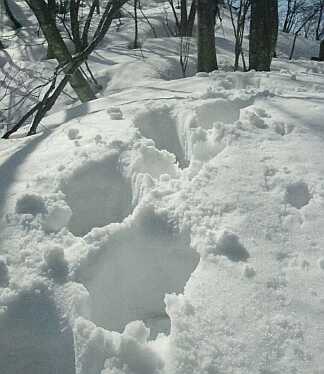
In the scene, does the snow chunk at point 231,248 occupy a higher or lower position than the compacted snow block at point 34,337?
higher

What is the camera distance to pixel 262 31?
5012mm

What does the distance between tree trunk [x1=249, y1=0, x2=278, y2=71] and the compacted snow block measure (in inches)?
173

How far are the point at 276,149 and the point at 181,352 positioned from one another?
123 centimetres

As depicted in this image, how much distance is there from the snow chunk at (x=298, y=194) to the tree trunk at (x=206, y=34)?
12.8ft

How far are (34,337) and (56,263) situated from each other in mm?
314

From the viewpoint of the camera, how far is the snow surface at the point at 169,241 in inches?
53.4

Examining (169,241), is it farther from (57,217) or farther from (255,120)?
(255,120)

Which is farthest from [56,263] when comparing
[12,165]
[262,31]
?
[262,31]

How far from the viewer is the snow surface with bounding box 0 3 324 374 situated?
1357 millimetres

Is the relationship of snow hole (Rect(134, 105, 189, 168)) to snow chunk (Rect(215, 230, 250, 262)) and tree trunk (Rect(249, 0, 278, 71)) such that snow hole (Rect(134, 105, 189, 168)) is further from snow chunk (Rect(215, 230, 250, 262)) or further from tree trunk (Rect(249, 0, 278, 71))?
tree trunk (Rect(249, 0, 278, 71))

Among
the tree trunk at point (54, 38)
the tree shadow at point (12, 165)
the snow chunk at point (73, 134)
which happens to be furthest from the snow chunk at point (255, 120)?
the tree trunk at point (54, 38)

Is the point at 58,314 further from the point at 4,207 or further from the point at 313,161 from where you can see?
the point at 313,161

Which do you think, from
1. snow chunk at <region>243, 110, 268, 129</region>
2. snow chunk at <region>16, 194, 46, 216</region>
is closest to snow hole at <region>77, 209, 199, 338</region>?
snow chunk at <region>16, 194, 46, 216</region>

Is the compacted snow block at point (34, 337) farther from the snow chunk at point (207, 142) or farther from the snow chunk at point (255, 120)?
the snow chunk at point (255, 120)
